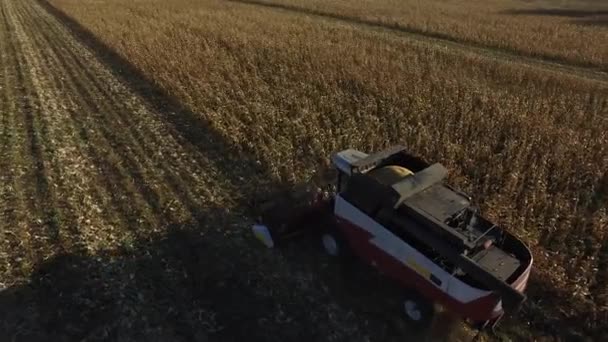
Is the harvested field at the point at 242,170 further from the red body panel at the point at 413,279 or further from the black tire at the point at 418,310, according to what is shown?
the red body panel at the point at 413,279

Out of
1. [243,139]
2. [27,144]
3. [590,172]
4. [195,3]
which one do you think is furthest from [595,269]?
[195,3]

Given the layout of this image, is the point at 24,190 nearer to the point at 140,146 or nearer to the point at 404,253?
the point at 140,146

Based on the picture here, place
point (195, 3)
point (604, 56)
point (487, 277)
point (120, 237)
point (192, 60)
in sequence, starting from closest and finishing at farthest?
point (487, 277) < point (120, 237) < point (192, 60) < point (604, 56) < point (195, 3)

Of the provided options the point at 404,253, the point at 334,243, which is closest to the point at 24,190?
the point at 334,243

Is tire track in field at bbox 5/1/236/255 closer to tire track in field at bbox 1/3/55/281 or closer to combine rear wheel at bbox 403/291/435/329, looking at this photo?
tire track in field at bbox 1/3/55/281

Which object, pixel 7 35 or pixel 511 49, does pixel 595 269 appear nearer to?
pixel 511 49
